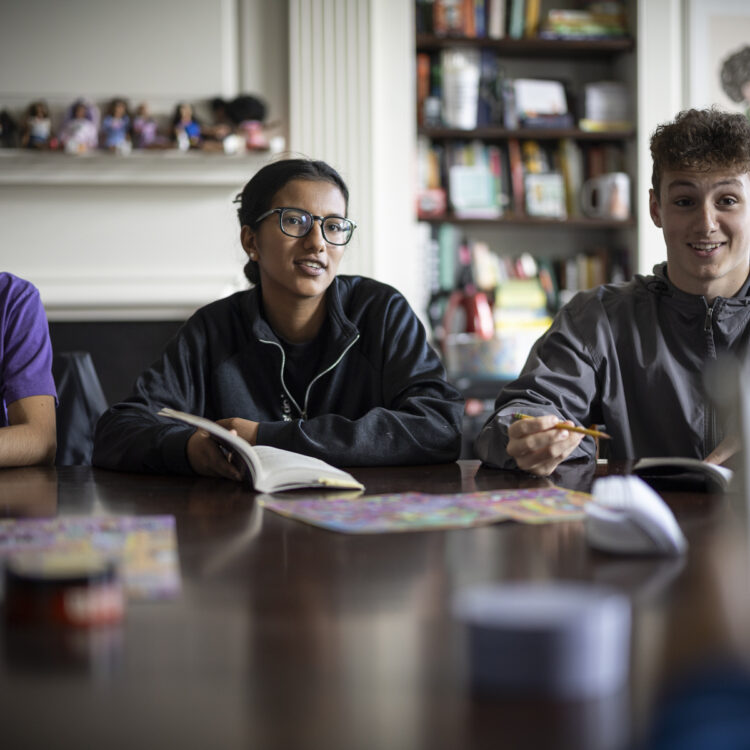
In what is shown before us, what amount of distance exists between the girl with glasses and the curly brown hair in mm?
573

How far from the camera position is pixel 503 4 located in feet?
13.8

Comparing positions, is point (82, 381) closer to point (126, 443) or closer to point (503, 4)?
point (126, 443)

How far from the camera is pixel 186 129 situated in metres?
3.75

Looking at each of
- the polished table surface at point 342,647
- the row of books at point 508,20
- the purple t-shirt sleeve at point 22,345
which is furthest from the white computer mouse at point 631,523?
the row of books at point 508,20

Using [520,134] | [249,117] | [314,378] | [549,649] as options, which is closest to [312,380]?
[314,378]

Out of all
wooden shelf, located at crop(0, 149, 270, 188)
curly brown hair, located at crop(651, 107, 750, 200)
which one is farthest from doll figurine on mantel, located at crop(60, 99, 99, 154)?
curly brown hair, located at crop(651, 107, 750, 200)

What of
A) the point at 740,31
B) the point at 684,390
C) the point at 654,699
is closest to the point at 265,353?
the point at 684,390

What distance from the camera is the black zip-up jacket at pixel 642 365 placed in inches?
68.7

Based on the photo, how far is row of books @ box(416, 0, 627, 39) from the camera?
163 inches

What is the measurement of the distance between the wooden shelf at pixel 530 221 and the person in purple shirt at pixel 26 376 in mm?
2547

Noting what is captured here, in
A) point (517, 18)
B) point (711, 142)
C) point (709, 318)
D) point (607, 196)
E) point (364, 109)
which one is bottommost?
point (709, 318)

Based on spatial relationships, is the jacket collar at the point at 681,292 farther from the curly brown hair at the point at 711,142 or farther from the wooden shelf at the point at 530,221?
the wooden shelf at the point at 530,221

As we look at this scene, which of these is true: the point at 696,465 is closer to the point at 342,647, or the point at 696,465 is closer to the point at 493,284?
the point at 342,647

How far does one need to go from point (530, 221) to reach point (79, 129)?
1.87 m
